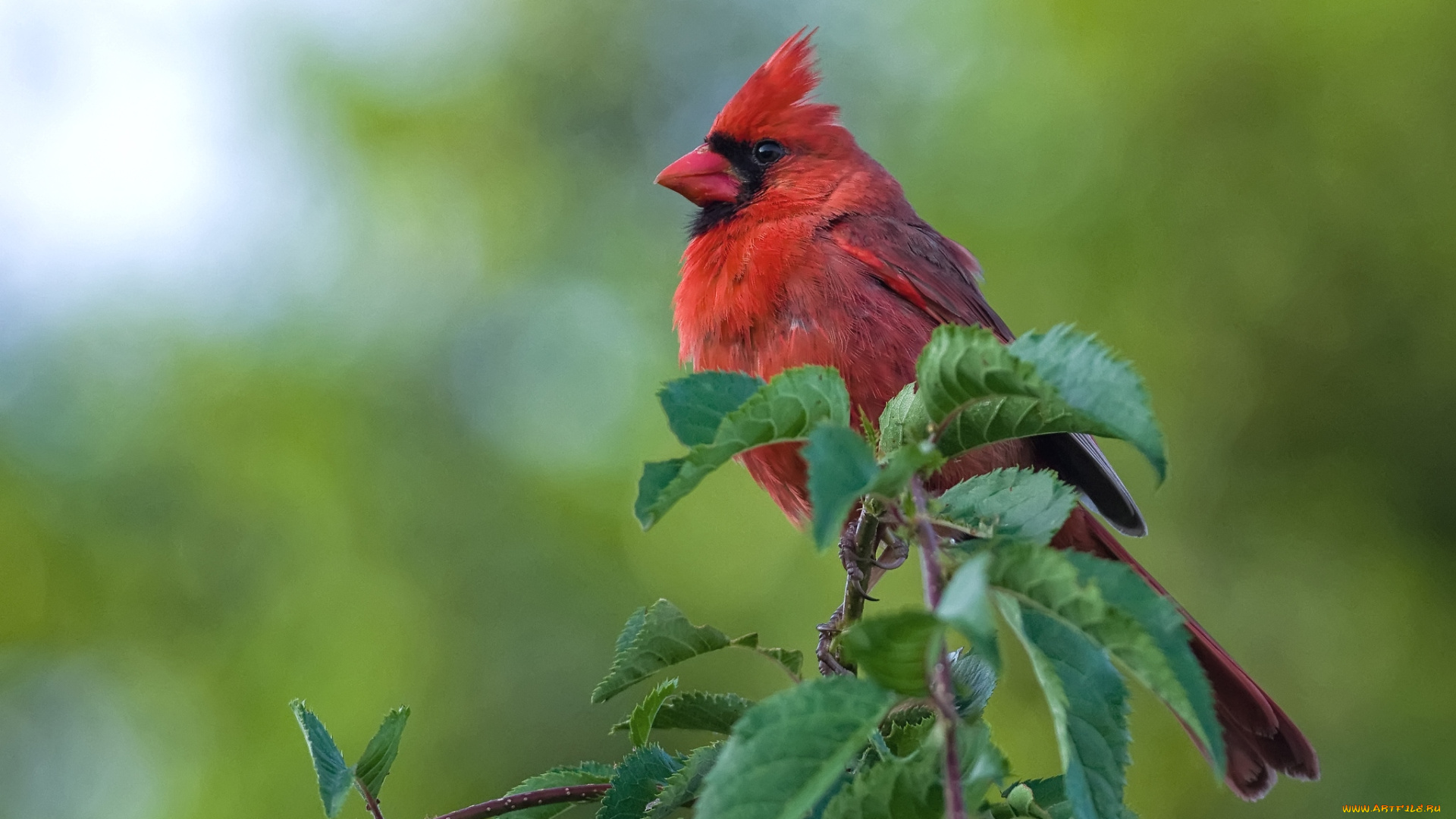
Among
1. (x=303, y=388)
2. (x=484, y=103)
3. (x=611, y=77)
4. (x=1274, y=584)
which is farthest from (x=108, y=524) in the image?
(x=1274, y=584)

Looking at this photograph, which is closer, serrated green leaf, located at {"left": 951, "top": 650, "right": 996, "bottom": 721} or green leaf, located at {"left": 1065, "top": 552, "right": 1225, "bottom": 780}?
green leaf, located at {"left": 1065, "top": 552, "right": 1225, "bottom": 780}

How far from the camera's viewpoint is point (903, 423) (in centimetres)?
112

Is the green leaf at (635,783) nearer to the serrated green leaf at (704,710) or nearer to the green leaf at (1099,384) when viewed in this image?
the serrated green leaf at (704,710)

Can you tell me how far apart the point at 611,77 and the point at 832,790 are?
6.20 metres

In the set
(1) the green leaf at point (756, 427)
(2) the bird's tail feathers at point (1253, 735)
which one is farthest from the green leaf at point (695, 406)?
(2) the bird's tail feathers at point (1253, 735)

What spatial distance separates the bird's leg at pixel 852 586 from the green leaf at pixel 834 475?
13.7 inches

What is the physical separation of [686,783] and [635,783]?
0.06 metres

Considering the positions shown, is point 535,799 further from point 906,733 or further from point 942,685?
point 942,685

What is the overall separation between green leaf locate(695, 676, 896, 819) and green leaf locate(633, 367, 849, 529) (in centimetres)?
19

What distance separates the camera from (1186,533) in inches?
186

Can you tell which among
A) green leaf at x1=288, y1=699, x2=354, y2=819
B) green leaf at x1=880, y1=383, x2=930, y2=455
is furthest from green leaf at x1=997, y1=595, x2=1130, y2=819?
green leaf at x1=288, y1=699, x2=354, y2=819

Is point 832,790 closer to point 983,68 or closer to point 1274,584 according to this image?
point 1274,584

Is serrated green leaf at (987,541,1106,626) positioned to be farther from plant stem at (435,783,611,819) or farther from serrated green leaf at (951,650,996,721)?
plant stem at (435,783,611,819)

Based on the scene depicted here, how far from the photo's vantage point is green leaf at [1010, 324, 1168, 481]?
82 cm
